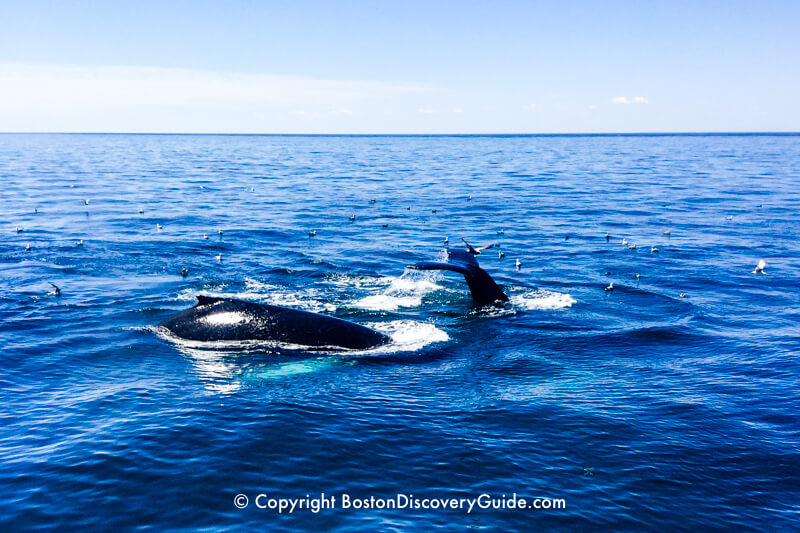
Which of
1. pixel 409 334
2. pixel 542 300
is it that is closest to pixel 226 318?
pixel 409 334

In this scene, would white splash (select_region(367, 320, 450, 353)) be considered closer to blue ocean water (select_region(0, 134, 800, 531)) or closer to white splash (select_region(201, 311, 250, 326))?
blue ocean water (select_region(0, 134, 800, 531))

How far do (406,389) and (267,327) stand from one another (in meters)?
4.07

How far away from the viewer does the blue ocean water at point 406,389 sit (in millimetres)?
9609

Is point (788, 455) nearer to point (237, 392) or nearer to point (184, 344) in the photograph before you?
point (237, 392)

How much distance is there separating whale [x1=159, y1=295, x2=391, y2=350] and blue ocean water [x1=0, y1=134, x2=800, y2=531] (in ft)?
1.42

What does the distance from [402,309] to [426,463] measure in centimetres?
980

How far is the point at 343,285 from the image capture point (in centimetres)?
2311

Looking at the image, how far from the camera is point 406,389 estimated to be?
13.5 m

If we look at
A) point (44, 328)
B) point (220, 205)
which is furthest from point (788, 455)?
point (220, 205)

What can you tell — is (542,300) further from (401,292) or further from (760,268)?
(760,268)

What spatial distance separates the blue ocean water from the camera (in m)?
9.61

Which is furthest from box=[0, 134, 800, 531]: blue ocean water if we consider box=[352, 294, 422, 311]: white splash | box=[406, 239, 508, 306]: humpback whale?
box=[406, 239, 508, 306]: humpback whale

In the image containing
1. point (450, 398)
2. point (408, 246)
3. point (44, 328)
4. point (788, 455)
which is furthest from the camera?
point (408, 246)

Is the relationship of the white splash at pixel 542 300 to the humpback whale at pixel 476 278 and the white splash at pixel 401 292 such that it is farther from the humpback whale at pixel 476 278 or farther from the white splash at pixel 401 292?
the white splash at pixel 401 292
